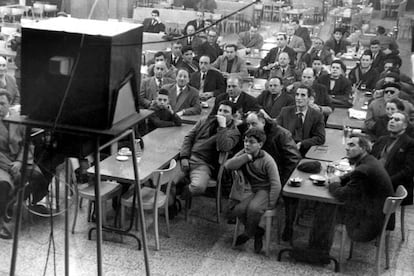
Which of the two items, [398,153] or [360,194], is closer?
[360,194]

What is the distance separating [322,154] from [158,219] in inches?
57.5

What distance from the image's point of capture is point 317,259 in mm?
4676

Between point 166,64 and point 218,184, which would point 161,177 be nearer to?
point 218,184

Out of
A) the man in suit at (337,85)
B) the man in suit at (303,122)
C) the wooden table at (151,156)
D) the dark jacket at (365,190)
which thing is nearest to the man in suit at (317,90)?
the man in suit at (337,85)

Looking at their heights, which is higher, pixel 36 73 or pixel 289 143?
pixel 36 73

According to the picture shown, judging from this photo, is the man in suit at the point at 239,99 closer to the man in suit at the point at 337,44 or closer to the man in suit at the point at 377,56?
the man in suit at the point at 377,56

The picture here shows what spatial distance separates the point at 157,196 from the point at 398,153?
6.23 feet

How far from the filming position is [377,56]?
8000mm

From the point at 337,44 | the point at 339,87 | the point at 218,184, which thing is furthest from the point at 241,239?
the point at 337,44

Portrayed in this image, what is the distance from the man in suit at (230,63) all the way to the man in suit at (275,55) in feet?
0.88

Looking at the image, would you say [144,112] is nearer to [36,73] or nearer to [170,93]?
[36,73]

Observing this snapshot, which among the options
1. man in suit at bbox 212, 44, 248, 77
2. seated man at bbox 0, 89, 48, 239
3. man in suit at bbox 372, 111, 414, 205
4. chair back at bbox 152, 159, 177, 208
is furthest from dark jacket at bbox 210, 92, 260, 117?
seated man at bbox 0, 89, 48, 239

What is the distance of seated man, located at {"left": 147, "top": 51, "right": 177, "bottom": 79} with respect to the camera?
7105mm

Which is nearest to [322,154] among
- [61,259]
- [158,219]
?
[158,219]
